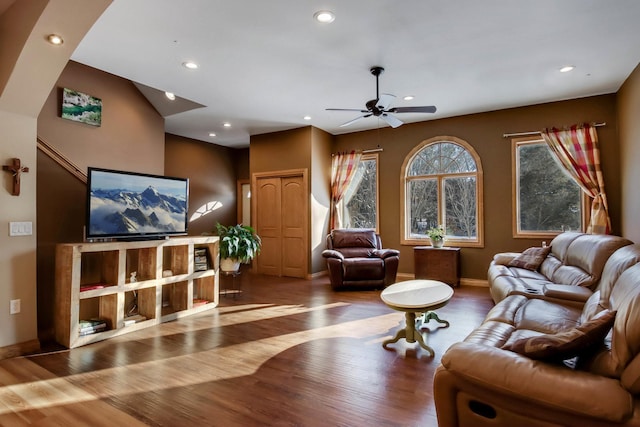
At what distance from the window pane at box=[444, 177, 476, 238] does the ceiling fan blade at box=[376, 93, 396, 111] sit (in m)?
2.52

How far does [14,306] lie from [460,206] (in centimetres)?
605

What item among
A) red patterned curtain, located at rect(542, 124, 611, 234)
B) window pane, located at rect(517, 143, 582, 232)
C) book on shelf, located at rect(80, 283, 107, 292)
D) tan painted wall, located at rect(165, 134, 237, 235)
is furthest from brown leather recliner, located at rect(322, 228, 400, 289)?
tan painted wall, located at rect(165, 134, 237, 235)

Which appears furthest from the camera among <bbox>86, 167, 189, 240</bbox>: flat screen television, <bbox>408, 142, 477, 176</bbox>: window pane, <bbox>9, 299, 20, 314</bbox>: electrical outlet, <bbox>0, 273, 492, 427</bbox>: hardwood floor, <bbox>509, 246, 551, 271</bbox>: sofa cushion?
<bbox>408, 142, 477, 176</bbox>: window pane

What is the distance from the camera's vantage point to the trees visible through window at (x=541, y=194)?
5242mm

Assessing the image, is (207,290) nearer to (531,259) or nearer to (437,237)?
(437,237)

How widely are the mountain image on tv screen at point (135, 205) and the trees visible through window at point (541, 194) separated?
202 inches

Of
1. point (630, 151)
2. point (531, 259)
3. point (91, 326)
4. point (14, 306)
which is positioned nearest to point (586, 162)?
point (630, 151)

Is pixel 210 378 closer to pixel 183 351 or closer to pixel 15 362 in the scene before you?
pixel 183 351

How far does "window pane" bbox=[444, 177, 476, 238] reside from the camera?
591 centimetres

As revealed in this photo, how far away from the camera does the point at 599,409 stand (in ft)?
3.99

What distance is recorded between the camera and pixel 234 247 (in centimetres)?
476

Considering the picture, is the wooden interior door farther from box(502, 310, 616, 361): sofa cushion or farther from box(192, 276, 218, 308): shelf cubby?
box(502, 310, 616, 361): sofa cushion

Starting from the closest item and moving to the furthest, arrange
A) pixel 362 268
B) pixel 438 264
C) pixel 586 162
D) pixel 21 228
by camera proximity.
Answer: pixel 21 228 < pixel 586 162 < pixel 362 268 < pixel 438 264

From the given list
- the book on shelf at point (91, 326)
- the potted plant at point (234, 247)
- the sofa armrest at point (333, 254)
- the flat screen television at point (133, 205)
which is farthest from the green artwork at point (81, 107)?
the sofa armrest at point (333, 254)
